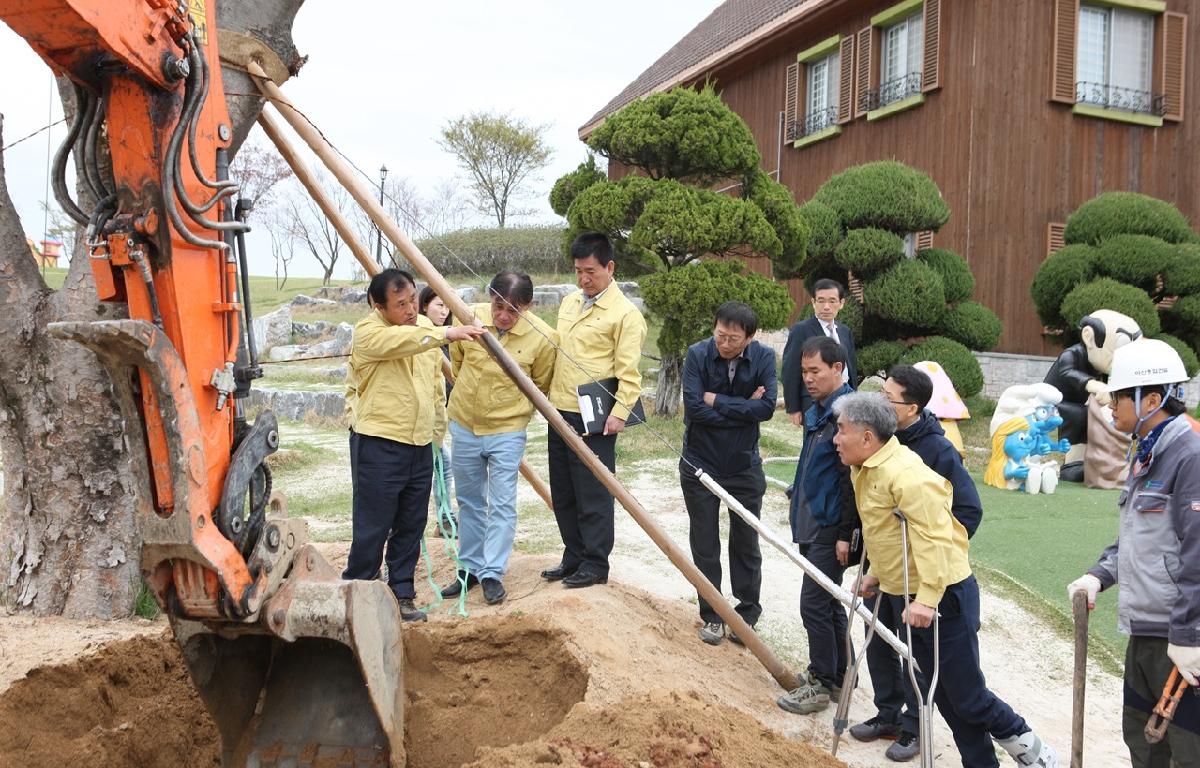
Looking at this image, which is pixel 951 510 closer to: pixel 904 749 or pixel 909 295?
A: pixel 904 749

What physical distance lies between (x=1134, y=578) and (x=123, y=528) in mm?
4354

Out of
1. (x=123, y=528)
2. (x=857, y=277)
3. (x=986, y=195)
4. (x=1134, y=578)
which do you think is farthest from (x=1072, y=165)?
(x=123, y=528)

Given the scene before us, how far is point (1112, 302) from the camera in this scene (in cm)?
1145

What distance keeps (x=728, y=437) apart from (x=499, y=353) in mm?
1483

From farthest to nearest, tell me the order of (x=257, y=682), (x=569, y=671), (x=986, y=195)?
(x=986, y=195), (x=569, y=671), (x=257, y=682)

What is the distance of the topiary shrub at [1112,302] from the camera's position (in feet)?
37.3

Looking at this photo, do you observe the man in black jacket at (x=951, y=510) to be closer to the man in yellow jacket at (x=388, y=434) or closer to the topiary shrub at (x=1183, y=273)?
the man in yellow jacket at (x=388, y=434)

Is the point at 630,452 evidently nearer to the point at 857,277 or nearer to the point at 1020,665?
the point at 857,277

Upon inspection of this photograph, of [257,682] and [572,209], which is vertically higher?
[572,209]

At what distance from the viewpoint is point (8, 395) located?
433 centimetres

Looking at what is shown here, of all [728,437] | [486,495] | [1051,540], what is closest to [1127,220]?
[1051,540]

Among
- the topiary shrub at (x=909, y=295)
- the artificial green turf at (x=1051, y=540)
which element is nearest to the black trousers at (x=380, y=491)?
the artificial green turf at (x=1051, y=540)

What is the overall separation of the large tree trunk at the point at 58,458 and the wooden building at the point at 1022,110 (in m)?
12.6

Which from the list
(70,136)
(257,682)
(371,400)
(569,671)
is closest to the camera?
(70,136)
